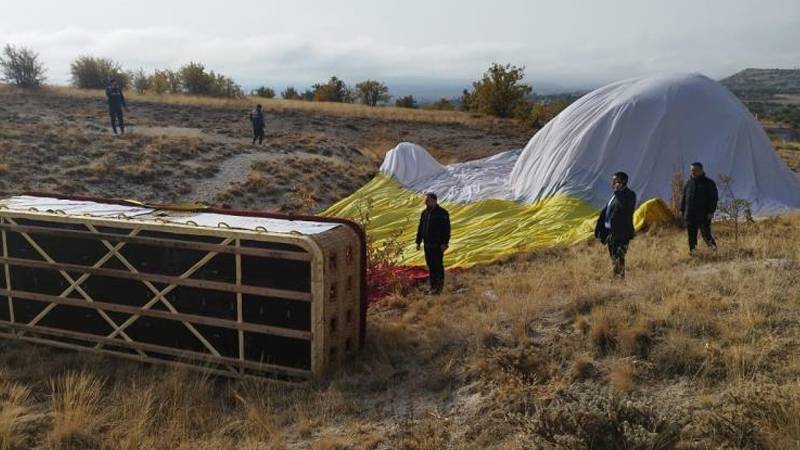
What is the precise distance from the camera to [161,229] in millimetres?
6777

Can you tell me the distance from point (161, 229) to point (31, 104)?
96.3ft

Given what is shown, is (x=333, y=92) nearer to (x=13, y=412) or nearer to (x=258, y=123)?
(x=258, y=123)

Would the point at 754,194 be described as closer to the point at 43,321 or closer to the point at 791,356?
the point at 791,356

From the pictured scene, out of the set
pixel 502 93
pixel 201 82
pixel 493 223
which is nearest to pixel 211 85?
pixel 201 82

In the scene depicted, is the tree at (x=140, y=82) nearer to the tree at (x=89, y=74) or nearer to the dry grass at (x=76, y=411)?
the tree at (x=89, y=74)

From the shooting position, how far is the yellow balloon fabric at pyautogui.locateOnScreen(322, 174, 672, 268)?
1129 cm

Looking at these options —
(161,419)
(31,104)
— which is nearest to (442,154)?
(31,104)

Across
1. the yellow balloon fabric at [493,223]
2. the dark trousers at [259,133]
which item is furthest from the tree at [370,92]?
the yellow balloon fabric at [493,223]

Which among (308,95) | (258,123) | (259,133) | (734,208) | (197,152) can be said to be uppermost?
(308,95)

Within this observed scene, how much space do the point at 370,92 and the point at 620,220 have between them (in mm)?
50748

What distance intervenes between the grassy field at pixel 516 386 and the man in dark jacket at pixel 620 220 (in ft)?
2.04

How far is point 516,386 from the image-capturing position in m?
5.04

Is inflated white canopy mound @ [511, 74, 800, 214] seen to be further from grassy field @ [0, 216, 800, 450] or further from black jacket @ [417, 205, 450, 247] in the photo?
grassy field @ [0, 216, 800, 450]

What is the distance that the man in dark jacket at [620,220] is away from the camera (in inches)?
311
